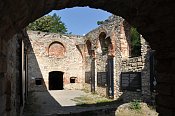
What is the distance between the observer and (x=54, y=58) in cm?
1933

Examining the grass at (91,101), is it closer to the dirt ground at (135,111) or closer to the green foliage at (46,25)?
the dirt ground at (135,111)

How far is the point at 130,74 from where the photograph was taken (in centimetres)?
1204

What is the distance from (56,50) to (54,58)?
692 millimetres

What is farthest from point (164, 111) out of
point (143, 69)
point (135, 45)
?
point (135, 45)

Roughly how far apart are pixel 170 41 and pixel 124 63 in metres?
9.53

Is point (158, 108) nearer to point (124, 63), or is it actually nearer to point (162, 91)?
point (162, 91)

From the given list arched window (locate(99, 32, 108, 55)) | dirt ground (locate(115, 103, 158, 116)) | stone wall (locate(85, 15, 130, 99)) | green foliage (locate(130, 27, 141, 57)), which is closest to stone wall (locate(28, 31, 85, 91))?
arched window (locate(99, 32, 108, 55))

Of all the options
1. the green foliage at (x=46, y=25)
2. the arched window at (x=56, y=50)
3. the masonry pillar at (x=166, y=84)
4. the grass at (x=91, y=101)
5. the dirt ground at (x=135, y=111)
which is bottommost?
the grass at (x=91, y=101)

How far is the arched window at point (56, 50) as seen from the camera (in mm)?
19312

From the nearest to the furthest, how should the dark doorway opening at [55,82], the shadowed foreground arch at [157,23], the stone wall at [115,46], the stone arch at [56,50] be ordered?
the shadowed foreground arch at [157,23] < the stone wall at [115,46] < the stone arch at [56,50] < the dark doorway opening at [55,82]

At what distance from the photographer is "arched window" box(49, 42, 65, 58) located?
63.4 feet

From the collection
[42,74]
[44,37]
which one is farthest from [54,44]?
[42,74]

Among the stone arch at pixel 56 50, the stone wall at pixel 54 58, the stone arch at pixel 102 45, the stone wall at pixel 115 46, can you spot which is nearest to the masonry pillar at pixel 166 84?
the stone wall at pixel 115 46

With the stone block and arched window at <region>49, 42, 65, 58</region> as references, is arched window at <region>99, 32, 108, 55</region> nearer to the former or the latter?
arched window at <region>49, 42, 65, 58</region>
